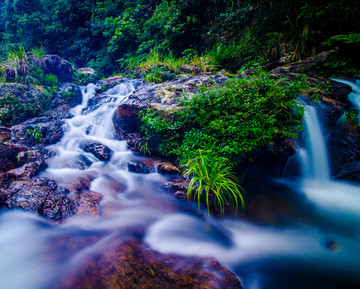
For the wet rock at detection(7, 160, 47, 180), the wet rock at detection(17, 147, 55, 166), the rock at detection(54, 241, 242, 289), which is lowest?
the rock at detection(54, 241, 242, 289)

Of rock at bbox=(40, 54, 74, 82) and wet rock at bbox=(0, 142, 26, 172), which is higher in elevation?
rock at bbox=(40, 54, 74, 82)

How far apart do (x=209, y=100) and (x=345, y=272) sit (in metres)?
3.36

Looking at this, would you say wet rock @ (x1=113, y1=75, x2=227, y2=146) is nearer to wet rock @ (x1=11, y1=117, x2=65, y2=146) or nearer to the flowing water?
the flowing water

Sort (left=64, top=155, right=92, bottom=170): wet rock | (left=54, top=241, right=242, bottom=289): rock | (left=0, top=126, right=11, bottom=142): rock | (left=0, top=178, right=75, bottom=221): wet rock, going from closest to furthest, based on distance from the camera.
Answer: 1. (left=54, top=241, right=242, bottom=289): rock
2. (left=0, top=178, right=75, bottom=221): wet rock
3. (left=64, top=155, right=92, bottom=170): wet rock
4. (left=0, top=126, right=11, bottom=142): rock

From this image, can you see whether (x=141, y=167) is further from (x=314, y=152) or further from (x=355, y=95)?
(x=355, y=95)

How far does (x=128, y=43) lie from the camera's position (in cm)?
1198

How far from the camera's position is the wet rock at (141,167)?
3.98m

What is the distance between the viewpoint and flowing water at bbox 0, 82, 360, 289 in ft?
6.12

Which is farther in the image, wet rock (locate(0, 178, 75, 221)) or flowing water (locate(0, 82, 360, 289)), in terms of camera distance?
wet rock (locate(0, 178, 75, 221))

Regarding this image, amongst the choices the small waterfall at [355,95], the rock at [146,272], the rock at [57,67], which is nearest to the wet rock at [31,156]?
the rock at [146,272]

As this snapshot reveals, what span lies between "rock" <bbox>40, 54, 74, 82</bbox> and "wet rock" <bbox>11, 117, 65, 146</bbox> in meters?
4.10

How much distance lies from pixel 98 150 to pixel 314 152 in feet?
18.2

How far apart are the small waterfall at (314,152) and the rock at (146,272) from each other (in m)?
3.09

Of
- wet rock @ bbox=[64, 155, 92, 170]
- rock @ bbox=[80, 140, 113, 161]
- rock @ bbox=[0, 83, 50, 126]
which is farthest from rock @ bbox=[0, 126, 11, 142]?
wet rock @ bbox=[64, 155, 92, 170]
